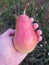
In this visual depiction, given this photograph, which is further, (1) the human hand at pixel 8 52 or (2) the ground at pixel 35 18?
(2) the ground at pixel 35 18

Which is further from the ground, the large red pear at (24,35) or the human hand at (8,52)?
the large red pear at (24,35)

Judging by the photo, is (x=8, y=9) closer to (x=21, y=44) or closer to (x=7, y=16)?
(x=7, y=16)

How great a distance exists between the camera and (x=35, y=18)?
2.76 m

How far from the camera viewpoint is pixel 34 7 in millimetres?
2889

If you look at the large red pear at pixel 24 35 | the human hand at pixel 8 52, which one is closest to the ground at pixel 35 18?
the human hand at pixel 8 52

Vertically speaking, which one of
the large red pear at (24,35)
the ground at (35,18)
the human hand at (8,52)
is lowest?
the ground at (35,18)

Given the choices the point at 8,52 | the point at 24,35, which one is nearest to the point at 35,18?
the point at 8,52

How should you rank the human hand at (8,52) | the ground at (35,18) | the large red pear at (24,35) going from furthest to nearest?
the ground at (35,18)
the human hand at (8,52)
the large red pear at (24,35)

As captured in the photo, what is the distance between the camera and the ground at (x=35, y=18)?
2553 millimetres

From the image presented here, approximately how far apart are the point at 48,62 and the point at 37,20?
48cm

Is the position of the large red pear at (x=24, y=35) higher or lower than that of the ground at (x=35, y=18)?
higher

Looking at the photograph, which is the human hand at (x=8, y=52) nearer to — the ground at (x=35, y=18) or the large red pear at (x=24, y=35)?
the large red pear at (x=24, y=35)

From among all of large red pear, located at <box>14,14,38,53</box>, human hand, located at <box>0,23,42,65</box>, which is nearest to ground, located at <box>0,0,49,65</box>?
human hand, located at <box>0,23,42,65</box>

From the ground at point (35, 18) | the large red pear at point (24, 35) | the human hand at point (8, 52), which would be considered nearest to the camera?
the large red pear at point (24, 35)
